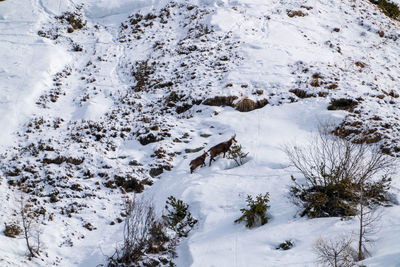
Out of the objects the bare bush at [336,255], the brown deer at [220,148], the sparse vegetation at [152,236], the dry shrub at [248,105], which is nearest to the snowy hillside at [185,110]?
the dry shrub at [248,105]

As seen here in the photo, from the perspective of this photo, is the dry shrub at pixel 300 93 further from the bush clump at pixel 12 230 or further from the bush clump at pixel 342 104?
the bush clump at pixel 12 230

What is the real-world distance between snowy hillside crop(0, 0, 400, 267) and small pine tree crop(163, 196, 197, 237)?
265 mm

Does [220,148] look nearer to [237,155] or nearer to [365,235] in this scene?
[237,155]

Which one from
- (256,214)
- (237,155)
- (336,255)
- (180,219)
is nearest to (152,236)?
(180,219)

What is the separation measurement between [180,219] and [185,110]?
7492mm

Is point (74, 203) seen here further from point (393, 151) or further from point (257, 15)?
point (257, 15)

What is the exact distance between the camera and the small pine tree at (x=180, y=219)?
8.66 metres

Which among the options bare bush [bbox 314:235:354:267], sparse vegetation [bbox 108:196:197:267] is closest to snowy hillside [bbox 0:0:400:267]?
sparse vegetation [bbox 108:196:197:267]

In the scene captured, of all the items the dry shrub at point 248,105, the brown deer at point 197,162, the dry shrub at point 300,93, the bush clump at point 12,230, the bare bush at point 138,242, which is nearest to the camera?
the bare bush at point 138,242

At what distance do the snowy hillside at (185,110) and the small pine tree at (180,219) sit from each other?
0.87 feet

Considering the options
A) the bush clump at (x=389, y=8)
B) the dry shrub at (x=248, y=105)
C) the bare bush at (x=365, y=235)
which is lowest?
the dry shrub at (x=248, y=105)

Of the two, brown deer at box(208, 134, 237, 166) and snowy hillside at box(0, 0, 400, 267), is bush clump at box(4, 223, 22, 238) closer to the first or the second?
snowy hillside at box(0, 0, 400, 267)

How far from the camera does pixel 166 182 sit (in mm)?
11141

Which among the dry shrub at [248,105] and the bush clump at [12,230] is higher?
the dry shrub at [248,105]
